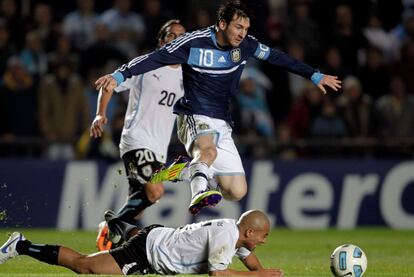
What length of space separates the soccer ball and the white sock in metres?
1.36

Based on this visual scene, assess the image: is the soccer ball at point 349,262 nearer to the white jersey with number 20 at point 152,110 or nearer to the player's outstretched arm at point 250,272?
the player's outstretched arm at point 250,272

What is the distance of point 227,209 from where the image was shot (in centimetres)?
1762

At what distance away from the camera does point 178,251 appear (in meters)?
9.50

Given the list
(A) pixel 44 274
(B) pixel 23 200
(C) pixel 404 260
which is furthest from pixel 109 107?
(A) pixel 44 274

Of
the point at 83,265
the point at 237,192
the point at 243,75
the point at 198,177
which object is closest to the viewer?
the point at 83,265

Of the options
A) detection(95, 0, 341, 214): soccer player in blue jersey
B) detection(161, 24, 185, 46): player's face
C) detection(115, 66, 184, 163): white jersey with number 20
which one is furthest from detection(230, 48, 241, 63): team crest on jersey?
detection(115, 66, 184, 163): white jersey with number 20

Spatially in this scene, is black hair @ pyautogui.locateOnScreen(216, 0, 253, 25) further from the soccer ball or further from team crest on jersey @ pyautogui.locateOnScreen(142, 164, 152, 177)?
the soccer ball

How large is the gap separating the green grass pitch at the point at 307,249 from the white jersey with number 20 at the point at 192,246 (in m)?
1.03

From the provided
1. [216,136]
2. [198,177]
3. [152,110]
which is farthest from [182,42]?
[152,110]

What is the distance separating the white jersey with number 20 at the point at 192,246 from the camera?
30.2 ft

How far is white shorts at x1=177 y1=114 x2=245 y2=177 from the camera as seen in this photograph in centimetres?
1118

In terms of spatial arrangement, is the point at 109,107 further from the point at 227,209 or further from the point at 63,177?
the point at 227,209

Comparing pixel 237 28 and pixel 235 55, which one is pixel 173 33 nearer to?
pixel 235 55

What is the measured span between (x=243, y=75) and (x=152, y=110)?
5890 millimetres
